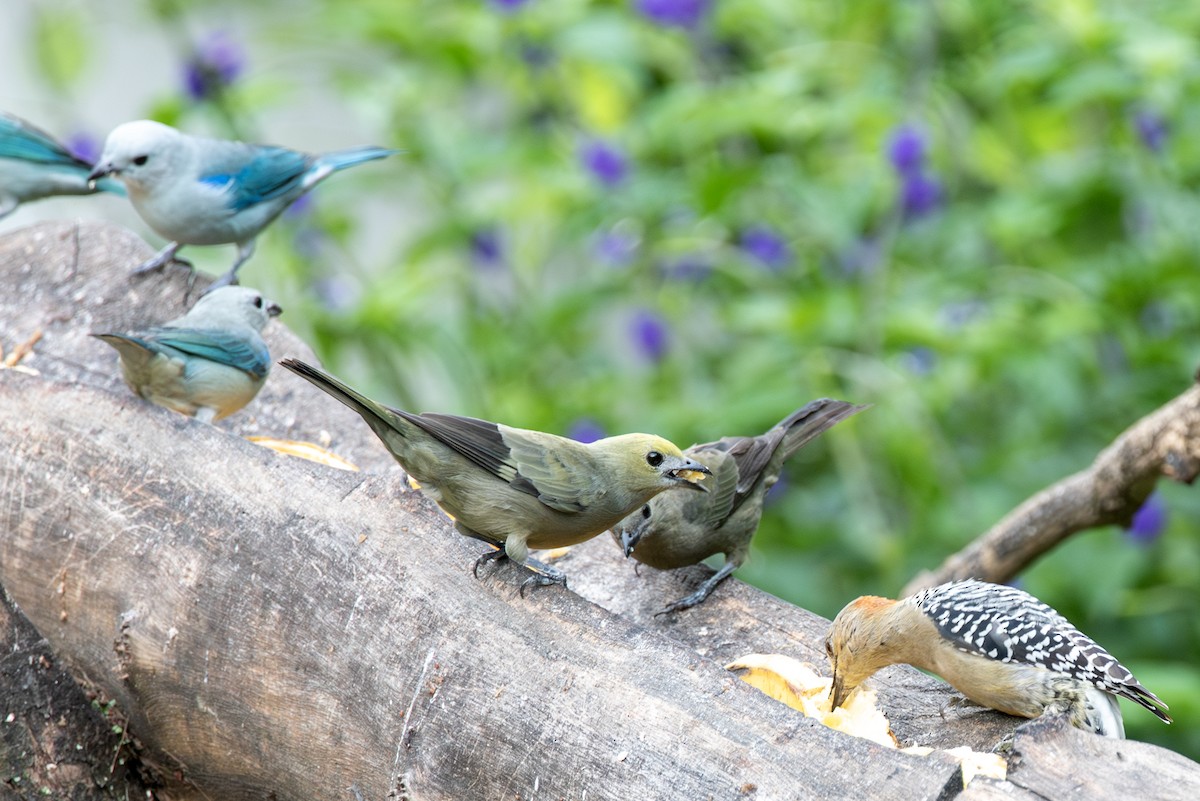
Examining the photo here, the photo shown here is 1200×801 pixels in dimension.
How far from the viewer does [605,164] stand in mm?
5594

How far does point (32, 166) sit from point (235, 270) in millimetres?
777

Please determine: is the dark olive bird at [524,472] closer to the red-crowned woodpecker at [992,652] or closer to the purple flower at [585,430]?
the red-crowned woodpecker at [992,652]

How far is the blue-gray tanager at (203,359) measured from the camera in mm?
3266

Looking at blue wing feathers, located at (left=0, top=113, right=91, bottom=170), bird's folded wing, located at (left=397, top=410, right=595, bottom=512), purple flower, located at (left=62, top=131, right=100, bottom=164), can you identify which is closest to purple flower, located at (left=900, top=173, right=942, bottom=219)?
bird's folded wing, located at (left=397, top=410, right=595, bottom=512)

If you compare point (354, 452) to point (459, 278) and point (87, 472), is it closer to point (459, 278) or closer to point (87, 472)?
point (87, 472)

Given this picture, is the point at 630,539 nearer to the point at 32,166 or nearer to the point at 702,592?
the point at 702,592

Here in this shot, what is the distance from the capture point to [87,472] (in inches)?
127

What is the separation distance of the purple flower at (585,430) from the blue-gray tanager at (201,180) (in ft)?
4.75

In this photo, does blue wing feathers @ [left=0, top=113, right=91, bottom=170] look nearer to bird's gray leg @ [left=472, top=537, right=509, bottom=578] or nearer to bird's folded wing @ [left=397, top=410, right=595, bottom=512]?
bird's folded wing @ [left=397, top=410, right=595, bottom=512]

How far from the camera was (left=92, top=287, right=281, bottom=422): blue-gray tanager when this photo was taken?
327 cm

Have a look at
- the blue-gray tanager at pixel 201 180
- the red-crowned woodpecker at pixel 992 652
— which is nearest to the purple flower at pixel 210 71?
the blue-gray tanager at pixel 201 180

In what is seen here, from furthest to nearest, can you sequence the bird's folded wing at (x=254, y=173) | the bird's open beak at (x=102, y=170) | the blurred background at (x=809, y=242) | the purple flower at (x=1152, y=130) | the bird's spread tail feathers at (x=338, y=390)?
the purple flower at (x=1152, y=130) → the blurred background at (x=809, y=242) → the bird's folded wing at (x=254, y=173) → the bird's open beak at (x=102, y=170) → the bird's spread tail feathers at (x=338, y=390)

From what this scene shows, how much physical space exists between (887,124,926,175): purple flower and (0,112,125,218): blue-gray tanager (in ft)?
9.22

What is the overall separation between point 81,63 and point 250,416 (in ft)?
11.9
